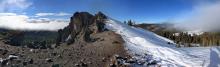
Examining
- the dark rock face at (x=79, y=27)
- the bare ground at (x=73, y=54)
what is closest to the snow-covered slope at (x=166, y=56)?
the bare ground at (x=73, y=54)

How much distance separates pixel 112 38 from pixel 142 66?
18029 mm

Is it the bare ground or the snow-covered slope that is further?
the snow-covered slope

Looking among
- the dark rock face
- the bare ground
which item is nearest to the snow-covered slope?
the bare ground

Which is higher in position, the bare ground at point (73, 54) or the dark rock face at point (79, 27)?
the dark rock face at point (79, 27)

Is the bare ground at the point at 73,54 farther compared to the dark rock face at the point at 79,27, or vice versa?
the dark rock face at the point at 79,27

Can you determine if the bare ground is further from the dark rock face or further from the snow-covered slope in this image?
the dark rock face

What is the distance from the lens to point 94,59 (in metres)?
47.6

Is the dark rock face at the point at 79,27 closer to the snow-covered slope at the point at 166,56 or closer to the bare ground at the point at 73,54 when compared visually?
the snow-covered slope at the point at 166,56

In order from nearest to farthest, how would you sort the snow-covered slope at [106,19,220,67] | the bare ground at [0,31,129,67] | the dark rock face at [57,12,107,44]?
the bare ground at [0,31,129,67] → the snow-covered slope at [106,19,220,67] → the dark rock face at [57,12,107,44]

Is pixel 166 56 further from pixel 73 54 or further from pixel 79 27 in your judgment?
pixel 79 27

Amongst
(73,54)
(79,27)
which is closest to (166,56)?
(73,54)

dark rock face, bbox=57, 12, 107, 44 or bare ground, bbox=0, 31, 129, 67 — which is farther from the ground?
dark rock face, bbox=57, 12, 107, 44

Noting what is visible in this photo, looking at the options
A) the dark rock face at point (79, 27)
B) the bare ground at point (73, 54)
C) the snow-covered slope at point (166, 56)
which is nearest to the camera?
the bare ground at point (73, 54)

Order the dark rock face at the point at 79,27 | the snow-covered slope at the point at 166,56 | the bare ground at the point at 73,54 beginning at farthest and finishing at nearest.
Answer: the dark rock face at the point at 79,27, the snow-covered slope at the point at 166,56, the bare ground at the point at 73,54
